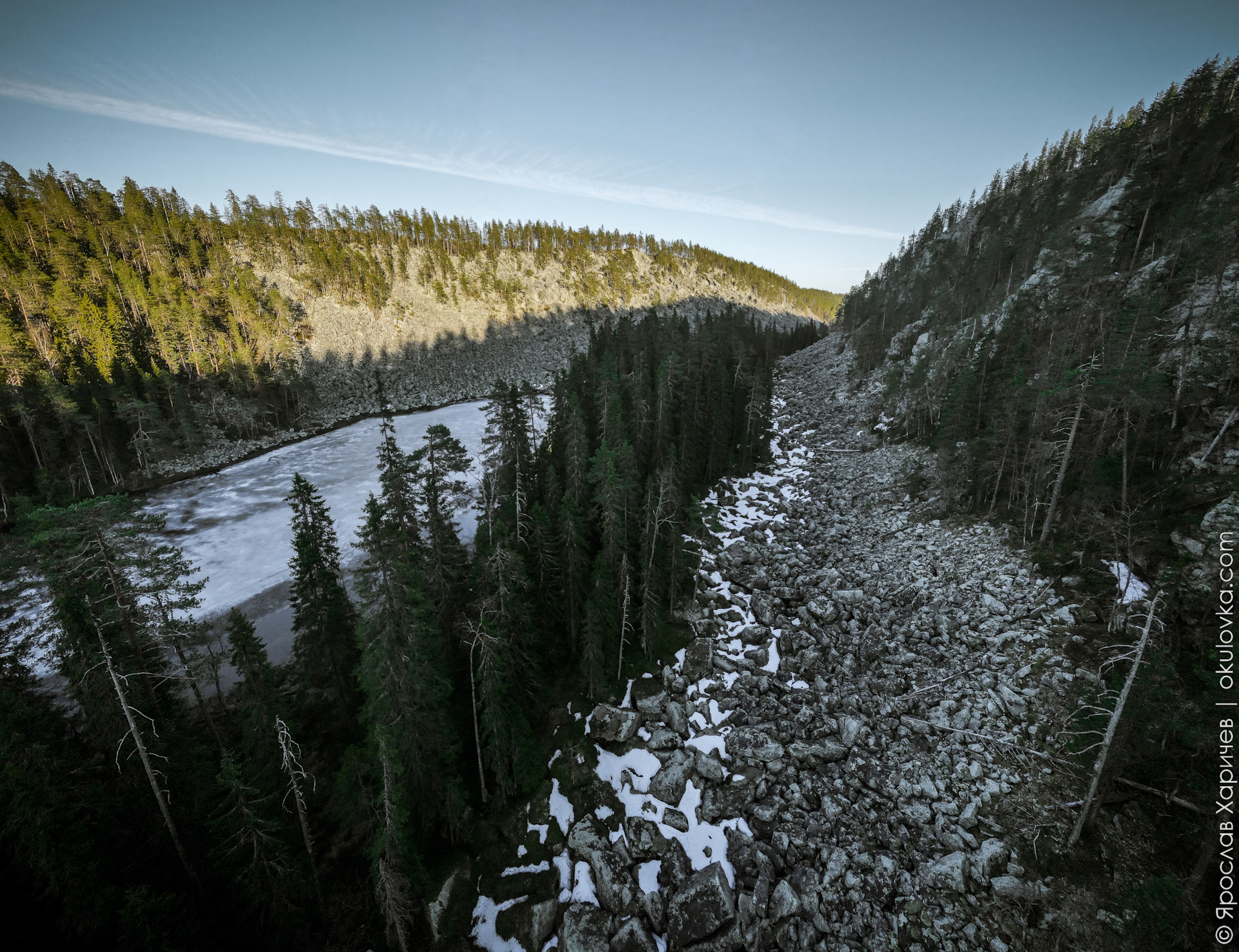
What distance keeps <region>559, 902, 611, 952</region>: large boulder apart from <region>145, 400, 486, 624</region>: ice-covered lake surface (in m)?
22.5

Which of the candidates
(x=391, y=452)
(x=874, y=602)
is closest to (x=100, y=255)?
(x=391, y=452)

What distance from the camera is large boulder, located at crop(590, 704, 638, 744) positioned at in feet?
69.5

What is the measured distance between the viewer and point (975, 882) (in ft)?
44.4

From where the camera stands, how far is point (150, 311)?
211 ft

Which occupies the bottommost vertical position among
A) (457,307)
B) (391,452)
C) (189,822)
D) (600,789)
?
(600,789)

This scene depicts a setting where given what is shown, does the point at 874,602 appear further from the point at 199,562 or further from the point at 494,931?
the point at 199,562

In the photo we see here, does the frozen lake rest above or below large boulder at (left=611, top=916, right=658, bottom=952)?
above

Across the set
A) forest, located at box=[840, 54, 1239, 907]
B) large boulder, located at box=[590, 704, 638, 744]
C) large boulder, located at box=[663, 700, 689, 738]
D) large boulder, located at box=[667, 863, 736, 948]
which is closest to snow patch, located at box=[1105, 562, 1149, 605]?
forest, located at box=[840, 54, 1239, 907]

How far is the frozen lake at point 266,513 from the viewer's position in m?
31.5

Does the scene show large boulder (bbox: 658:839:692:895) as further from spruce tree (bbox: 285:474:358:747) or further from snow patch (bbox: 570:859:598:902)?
spruce tree (bbox: 285:474:358:747)

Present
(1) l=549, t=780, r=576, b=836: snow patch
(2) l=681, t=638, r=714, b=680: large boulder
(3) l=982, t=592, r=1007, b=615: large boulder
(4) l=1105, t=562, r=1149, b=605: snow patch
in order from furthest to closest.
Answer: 1. (2) l=681, t=638, r=714, b=680: large boulder
2. (3) l=982, t=592, r=1007, b=615: large boulder
3. (1) l=549, t=780, r=576, b=836: snow patch
4. (4) l=1105, t=562, r=1149, b=605: snow patch

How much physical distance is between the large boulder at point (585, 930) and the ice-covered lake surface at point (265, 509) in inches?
887

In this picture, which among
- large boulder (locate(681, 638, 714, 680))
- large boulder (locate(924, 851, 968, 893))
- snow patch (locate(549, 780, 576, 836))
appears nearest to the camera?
large boulder (locate(924, 851, 968, 893))

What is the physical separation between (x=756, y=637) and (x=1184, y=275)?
110 ft
